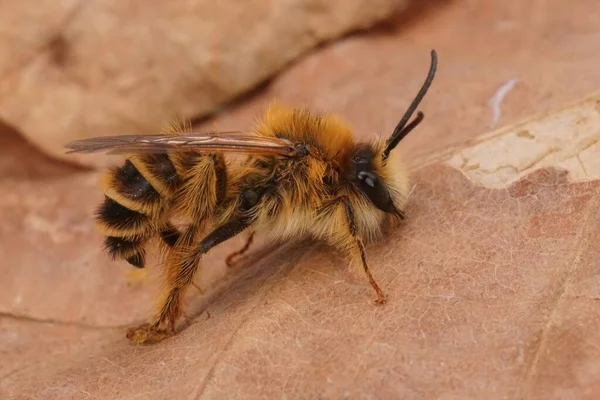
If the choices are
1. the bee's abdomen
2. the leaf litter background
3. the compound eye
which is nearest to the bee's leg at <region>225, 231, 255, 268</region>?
the leaf litter background

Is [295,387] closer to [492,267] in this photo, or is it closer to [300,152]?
[492,267]

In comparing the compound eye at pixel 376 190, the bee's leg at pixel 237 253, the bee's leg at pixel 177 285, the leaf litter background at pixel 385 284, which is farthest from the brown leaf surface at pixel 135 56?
the compound eye at pixel 376 190

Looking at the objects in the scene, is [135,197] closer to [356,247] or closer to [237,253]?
[237,253]

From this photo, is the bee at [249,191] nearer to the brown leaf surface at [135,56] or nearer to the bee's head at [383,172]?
the bee's head at [383,172]

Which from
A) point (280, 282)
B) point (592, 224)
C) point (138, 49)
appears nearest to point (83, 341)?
point (280, 282)

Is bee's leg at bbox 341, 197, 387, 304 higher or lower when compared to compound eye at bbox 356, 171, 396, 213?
lower

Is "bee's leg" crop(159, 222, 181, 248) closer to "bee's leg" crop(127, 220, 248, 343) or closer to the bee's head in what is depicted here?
"bee's leg" crop(127, 220, 248, 343)
